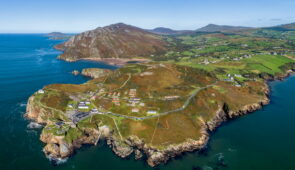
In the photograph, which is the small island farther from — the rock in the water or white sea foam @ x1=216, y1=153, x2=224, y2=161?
white sea foam @ x1=216, y1=153, x2=224, y2=161

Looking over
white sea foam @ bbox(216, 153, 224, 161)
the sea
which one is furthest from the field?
white sea foam @ bbox(216, 153, 224, 161)

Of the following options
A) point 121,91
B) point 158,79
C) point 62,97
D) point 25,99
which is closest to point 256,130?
point 158,79

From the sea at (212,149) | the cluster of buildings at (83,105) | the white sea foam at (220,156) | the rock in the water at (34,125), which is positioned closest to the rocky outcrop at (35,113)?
the rock in the water at (34,125)

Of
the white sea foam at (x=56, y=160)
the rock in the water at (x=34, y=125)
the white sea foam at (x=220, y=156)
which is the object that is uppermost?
the rock in the water at (x=34, y=125)

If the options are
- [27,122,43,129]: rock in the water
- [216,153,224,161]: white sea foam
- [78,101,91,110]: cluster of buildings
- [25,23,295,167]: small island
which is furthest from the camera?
[78,101,91,110]: cluster of buildings

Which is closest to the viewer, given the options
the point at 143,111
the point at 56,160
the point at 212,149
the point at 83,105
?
the point at 56,160

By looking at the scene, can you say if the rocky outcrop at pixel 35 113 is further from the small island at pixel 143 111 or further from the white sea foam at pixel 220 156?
the white sea foam at pixel 220 156

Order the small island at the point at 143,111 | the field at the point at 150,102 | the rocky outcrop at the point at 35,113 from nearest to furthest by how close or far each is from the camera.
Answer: the small island at the point at 143,111
the field at the point at 150,102
the rocky outcrop at the point at 35,113

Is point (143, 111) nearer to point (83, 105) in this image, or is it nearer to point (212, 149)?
point (83, 105)

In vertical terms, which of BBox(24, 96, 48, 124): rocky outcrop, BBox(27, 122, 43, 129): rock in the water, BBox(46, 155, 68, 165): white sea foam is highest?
BBox(24, 96, 48, 124): rocky outcrop

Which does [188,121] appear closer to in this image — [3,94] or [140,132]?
[140,132]

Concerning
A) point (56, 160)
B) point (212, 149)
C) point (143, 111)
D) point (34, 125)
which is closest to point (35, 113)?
point (34, 125)
